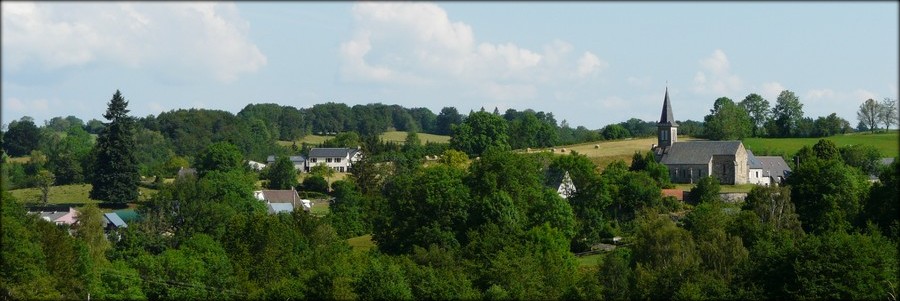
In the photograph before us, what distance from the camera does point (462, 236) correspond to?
54.6 m

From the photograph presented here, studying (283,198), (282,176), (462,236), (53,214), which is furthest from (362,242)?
(282,176)

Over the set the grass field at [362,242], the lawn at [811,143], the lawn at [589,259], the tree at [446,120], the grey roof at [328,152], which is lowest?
the lawn at [589,259]

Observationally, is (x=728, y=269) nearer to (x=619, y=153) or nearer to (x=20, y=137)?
(x=619, y=153)

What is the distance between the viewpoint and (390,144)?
108 meters

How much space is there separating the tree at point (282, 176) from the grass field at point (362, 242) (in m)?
25.0

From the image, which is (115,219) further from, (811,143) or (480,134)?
(811,143)

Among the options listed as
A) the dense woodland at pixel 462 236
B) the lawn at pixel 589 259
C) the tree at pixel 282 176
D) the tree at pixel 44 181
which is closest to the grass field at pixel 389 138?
the dense woodland at pixel 462 236

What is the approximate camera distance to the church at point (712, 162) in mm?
86500

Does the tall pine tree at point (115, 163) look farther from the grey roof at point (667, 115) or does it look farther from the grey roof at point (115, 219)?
the grey roof at point (667, 115)

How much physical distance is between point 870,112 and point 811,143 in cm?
1411

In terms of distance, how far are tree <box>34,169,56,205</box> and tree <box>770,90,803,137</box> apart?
6115 centimetres

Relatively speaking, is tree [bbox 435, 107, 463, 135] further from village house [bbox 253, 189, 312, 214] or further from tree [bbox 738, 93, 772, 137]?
village house [bbox 253, 189, 312, 214]

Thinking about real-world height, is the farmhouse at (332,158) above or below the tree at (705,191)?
above

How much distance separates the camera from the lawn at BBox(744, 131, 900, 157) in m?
93.2
